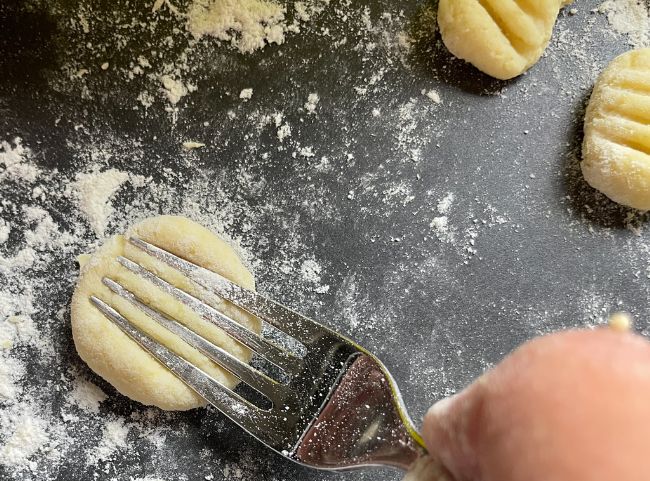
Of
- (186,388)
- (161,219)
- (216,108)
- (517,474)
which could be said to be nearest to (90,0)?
(216,108)

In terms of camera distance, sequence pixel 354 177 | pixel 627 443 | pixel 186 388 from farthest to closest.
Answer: pixel 354 177 < pixel 186 388 < pixel 627 443

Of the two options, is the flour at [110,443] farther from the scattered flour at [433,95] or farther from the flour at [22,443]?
the scattered flour at [433,95]

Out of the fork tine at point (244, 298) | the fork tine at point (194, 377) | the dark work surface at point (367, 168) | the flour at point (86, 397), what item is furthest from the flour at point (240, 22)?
the flour at point (86, 397)

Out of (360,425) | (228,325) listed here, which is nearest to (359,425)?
(360,425)

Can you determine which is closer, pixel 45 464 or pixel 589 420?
pixel 589 420

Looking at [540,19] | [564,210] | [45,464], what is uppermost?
[540,19]

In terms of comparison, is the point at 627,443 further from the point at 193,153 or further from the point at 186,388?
the point at 193,153

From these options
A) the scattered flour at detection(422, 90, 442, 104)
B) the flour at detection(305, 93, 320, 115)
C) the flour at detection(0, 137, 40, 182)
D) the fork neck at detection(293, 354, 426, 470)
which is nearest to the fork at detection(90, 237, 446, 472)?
the fork neck at detection(293, 354, 426, 470)
